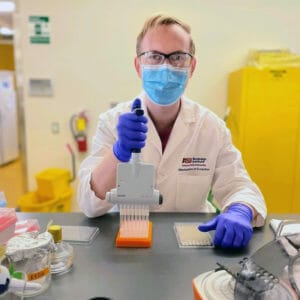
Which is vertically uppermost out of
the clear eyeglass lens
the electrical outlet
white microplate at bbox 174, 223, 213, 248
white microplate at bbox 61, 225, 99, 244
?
the clear eyeglass lens

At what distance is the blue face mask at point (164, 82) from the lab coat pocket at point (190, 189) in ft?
1.05

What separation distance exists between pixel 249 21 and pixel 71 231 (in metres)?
2.32

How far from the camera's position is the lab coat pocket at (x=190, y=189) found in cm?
126

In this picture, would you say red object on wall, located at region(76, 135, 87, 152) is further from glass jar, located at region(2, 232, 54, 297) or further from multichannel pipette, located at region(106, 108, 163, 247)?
glass jar, located at region(2, 232, 54, 297)

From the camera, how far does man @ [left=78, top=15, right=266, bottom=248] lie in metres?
1.01

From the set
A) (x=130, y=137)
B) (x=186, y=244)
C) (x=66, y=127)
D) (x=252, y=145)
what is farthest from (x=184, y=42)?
(x=66, y=127)

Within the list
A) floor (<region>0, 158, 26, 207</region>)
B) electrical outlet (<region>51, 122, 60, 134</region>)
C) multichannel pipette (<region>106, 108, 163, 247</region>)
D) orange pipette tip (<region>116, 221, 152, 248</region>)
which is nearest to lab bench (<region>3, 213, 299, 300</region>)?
orange pipette tip (<region>116, 221, 152, 248</region>)

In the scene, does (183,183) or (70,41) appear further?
(70,41)

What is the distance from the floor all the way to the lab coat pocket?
1983 mm

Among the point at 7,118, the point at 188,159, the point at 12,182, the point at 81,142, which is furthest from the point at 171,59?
the point at 7,118

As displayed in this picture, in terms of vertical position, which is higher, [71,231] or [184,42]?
[184,42]

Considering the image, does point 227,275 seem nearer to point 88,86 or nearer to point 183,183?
point 183,183

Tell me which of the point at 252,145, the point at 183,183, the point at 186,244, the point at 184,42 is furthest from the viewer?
the point at 252,145

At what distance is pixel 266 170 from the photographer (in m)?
2.38
